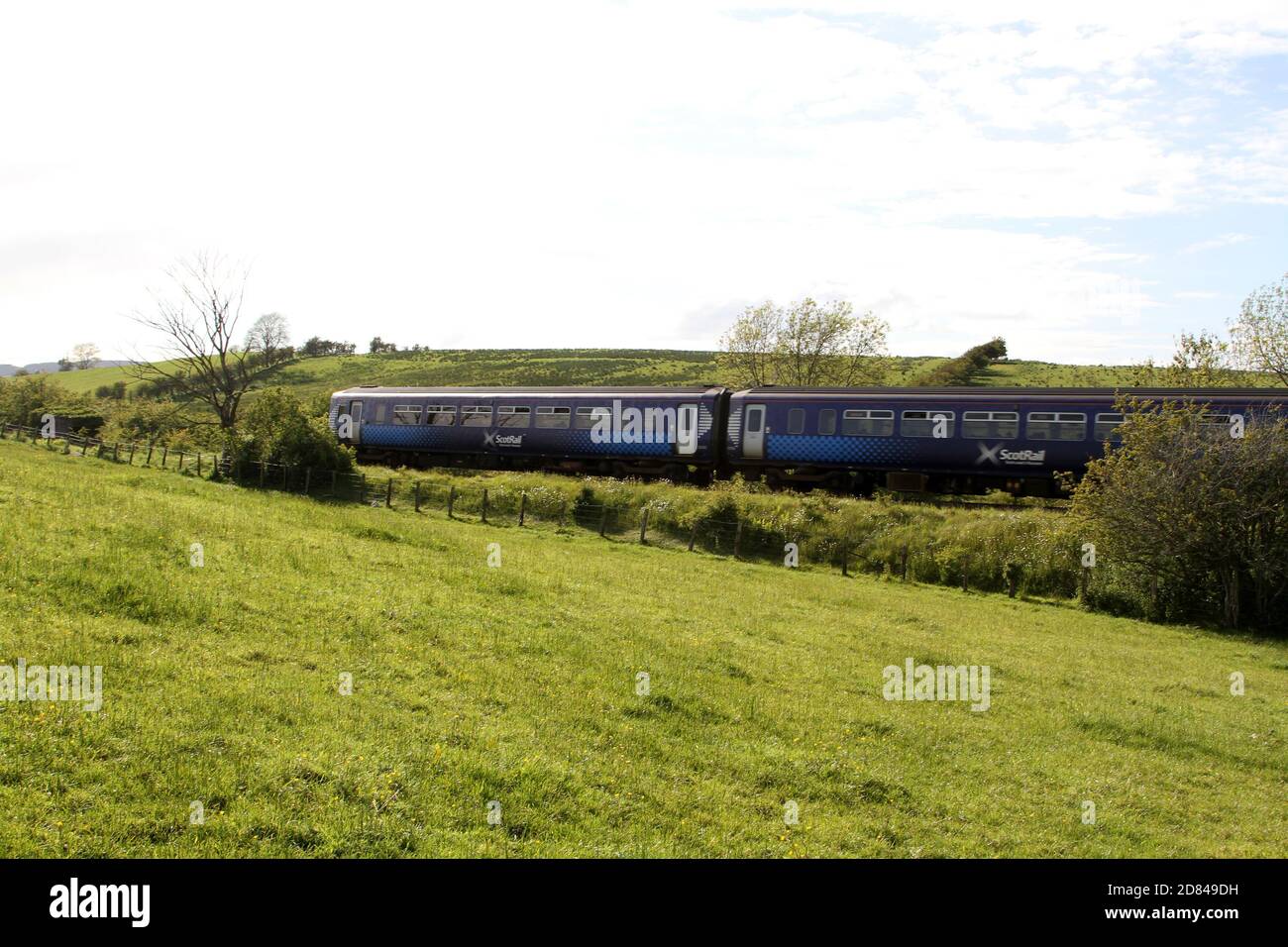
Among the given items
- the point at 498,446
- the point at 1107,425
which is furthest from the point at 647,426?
the point at 1107,425

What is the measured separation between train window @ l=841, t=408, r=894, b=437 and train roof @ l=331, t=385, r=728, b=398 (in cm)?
516

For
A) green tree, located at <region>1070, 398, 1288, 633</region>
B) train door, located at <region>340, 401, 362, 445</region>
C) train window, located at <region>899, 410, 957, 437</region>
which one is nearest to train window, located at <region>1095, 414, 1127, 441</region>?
green tree, located at <region>1070, 398, 1288, 633</region>

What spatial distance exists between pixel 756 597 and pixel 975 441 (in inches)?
514

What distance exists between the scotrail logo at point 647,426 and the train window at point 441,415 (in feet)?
25.0

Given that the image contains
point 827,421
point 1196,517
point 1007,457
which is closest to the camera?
point 1196,517

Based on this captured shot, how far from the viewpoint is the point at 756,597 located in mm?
20406

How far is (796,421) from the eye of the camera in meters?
32.8

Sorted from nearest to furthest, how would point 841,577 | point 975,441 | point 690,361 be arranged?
point 841,577, point 975,441, point 690,361

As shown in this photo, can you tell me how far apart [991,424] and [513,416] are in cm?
1904

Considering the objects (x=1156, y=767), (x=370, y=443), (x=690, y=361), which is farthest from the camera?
(x=690, y=361)

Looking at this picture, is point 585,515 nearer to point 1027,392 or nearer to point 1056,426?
point 1027,392
